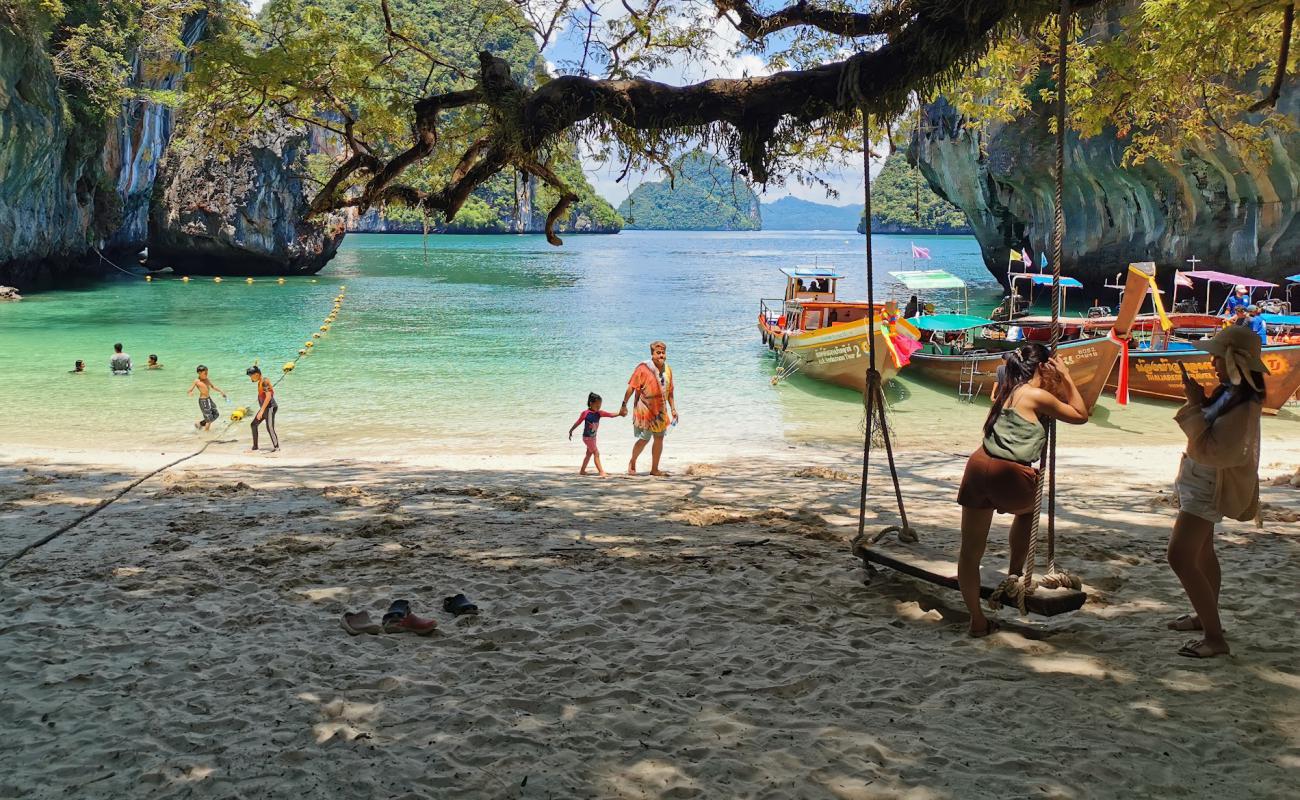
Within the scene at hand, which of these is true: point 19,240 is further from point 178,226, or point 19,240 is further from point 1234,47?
point 1234,47

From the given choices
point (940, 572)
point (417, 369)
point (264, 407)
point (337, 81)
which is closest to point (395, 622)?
point (940, 572)

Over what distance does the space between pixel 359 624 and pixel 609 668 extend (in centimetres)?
126

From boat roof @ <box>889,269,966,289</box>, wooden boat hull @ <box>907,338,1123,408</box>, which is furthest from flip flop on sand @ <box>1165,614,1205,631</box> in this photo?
boat roof @ <box>889,269,966,289</box>

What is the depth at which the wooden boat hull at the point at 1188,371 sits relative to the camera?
16.2 m

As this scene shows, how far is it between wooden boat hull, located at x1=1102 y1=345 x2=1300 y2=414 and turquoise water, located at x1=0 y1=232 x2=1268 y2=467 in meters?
0.55

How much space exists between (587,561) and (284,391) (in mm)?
14462

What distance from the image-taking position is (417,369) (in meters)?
21.8

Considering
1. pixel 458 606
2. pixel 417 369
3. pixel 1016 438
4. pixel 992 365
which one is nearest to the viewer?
pixel 1016 438

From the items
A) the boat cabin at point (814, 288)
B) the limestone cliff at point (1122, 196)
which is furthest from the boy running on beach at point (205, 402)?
the limestone cliff at point (1122, 196)

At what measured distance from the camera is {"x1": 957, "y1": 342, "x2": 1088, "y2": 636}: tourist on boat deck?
13.2 feet

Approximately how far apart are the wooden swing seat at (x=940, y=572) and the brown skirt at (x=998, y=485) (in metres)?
0.40

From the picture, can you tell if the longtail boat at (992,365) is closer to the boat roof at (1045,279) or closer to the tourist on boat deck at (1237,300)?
the boat roof at (1045,279)

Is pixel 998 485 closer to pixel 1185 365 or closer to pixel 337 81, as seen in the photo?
pixel 337 81

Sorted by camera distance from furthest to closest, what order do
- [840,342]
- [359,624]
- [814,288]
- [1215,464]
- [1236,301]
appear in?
[814,288], [1236,301], [840,342], [359,624], [1215,464]
